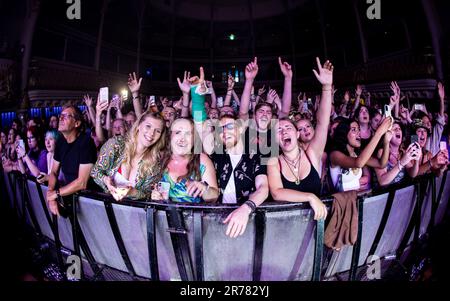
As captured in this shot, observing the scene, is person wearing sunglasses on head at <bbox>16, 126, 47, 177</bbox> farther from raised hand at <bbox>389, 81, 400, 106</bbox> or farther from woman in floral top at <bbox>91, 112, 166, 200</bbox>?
raised hand at <bbox>389, 81, 400, 106</bbox>

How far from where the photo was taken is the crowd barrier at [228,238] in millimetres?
1107

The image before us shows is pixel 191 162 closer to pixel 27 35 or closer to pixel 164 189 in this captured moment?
pixel 164 189

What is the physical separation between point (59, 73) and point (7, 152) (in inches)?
56.4

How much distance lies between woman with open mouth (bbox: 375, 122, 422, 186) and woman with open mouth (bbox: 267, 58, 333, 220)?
58 centimetres

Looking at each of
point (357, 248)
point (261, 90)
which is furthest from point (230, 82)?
point (357, 248)

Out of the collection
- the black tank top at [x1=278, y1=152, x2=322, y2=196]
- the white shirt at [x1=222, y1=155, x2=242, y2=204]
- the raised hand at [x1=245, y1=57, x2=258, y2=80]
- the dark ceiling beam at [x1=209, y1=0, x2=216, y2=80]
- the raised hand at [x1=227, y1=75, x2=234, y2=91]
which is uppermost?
the dark ceiling beam at [x1=209, y1=0, x2=216, y2=80]

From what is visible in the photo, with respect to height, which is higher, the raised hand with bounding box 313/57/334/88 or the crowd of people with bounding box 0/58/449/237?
the raised hand with bounding box 313/57/334/88

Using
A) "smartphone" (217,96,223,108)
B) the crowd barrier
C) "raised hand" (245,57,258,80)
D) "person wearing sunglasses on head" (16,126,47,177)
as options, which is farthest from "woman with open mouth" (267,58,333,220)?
"person wearing sunglasses on head" (16,126,47,177)

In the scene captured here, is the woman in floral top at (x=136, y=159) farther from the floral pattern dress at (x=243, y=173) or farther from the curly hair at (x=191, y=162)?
the floral pattern dress at (x=243, y=173)

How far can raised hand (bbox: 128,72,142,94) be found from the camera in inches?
60.6

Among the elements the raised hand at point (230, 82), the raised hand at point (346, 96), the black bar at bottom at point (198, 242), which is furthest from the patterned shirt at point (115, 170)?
the raised hand at point (346, 96)

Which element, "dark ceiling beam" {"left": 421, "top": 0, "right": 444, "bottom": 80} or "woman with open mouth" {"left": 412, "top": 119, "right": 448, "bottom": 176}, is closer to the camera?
"dark ceiling beam" {"left": 421, "top": 0, "right": 444, "bottom": 80}

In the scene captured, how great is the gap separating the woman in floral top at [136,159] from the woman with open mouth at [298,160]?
2.29ft

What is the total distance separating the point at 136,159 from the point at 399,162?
1728 mm
